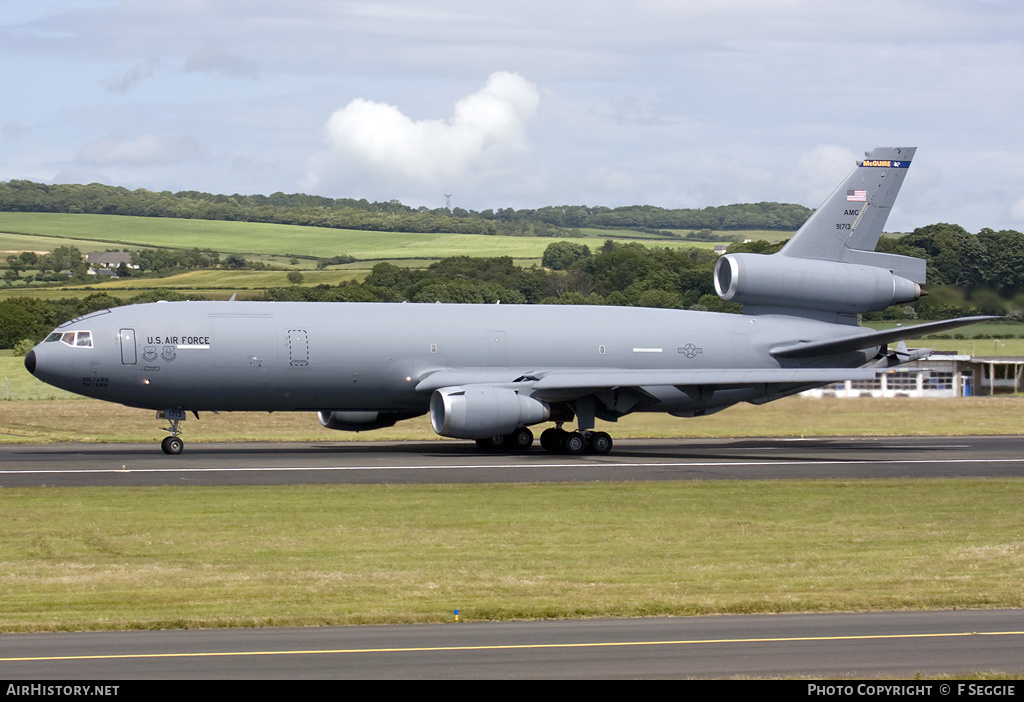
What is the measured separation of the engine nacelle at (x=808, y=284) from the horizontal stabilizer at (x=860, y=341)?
1.47 meters

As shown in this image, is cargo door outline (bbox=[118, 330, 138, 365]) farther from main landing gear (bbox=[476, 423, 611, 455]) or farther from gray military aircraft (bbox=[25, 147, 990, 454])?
main landing gear (bbox=[476, 423, 611, 455])

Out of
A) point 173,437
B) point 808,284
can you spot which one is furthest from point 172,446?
point 808,284

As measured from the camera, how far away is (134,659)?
11.5 metres

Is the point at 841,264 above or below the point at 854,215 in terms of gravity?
below

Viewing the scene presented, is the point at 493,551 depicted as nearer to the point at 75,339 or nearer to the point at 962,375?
the point at 75,339

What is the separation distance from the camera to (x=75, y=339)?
110 feet

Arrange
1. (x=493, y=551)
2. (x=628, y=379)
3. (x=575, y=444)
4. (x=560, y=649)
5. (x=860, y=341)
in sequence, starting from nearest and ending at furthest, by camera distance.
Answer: (x=560, y=649), (x=493, y=551), (x=628, y=379), (x=575, y=444), (x=860, y=341)

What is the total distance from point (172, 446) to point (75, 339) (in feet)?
13.5

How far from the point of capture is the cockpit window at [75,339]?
33.4m

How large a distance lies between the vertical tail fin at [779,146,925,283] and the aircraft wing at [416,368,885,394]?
23.1 feet

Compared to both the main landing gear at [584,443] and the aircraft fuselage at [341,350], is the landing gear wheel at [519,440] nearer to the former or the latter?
the main landing gear at [584,443]

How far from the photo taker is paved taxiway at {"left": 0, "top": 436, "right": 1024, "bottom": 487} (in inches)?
1142

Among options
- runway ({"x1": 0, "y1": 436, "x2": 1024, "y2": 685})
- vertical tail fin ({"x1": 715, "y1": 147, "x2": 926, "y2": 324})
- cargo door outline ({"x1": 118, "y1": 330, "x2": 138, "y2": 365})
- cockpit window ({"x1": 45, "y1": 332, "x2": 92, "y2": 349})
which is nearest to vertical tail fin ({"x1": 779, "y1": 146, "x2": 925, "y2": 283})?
vertical tail fin ({"x1": 715, "y1": 147, "x2": 926, "y2": 324})

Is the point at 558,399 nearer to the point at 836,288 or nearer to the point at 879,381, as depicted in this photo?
the point at 836,288
